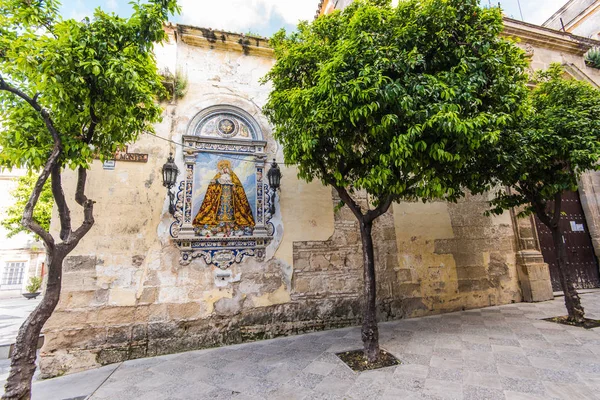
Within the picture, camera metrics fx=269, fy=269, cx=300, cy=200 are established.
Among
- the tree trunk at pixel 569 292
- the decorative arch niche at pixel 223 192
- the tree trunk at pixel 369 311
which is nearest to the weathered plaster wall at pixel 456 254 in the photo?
the tree trunk at pixel 569 292

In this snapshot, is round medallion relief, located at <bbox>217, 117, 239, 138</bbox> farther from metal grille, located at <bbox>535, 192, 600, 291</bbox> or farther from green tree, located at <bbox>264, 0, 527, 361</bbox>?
metal grille, located at <bbox>535, 192, 600, 291</bbox>

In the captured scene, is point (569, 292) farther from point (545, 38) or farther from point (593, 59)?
point (593, 59)

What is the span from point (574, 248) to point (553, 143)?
4464 mm

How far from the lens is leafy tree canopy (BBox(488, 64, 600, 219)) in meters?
3.72

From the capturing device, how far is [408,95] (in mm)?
2840

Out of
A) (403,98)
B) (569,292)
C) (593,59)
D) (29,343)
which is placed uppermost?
(593,59)

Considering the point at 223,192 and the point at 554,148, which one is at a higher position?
the point at 554,148

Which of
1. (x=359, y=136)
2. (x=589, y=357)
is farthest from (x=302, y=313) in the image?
(x=589, y=357)

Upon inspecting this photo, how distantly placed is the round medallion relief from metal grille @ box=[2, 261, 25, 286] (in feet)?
68.5

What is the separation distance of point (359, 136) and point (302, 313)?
9.90 feet

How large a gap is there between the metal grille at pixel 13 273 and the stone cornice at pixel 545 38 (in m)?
26.4

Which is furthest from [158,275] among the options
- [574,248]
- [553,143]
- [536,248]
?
[574,248]

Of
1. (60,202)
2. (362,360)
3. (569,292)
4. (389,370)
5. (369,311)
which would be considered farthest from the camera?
(569,292)

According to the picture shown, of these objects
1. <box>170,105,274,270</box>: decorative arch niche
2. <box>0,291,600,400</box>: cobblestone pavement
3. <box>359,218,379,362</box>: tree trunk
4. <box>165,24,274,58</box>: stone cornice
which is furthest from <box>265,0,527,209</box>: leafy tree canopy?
<box>165,24,274,58</box>: stone cornice
